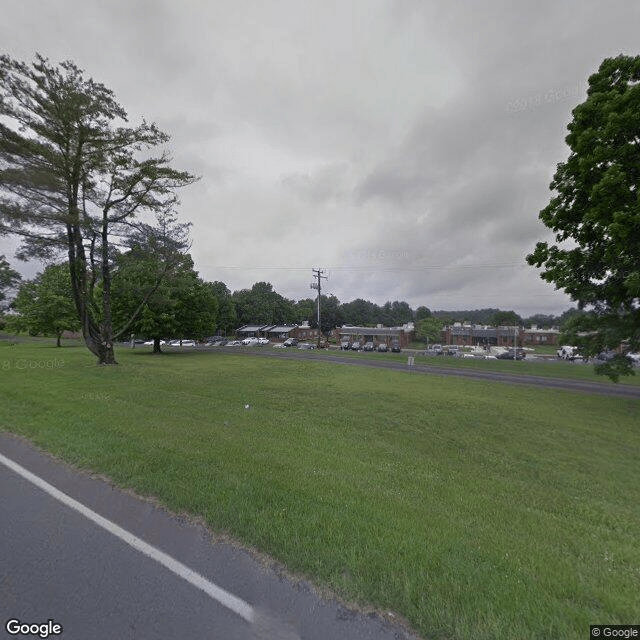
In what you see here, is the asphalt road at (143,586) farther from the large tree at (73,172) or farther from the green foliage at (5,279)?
the green foliage at (5,279)

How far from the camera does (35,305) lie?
36688mm

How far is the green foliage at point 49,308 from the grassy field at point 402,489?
3253 centimetres

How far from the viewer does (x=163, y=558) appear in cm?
279

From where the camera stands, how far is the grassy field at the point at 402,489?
97.7 inches

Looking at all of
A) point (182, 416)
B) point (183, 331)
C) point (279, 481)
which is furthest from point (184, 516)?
point (183, 331)

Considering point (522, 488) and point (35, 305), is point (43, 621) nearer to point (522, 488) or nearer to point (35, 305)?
point (522, 488)

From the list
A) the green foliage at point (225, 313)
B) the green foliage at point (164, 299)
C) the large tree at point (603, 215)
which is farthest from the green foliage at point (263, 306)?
the large tree at point (603, 215)

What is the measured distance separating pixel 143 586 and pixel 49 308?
44014 millimetres

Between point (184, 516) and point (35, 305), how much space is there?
44.8 metres

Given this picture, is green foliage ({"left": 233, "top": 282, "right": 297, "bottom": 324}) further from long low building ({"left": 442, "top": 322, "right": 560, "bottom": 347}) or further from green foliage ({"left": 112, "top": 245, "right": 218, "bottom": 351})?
green foliage ({"left": 112, "top": 245, "right": 218, "bottom": 351})

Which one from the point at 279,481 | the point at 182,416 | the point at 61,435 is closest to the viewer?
the point at 279,481

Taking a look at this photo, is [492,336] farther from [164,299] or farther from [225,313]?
[164,299]
